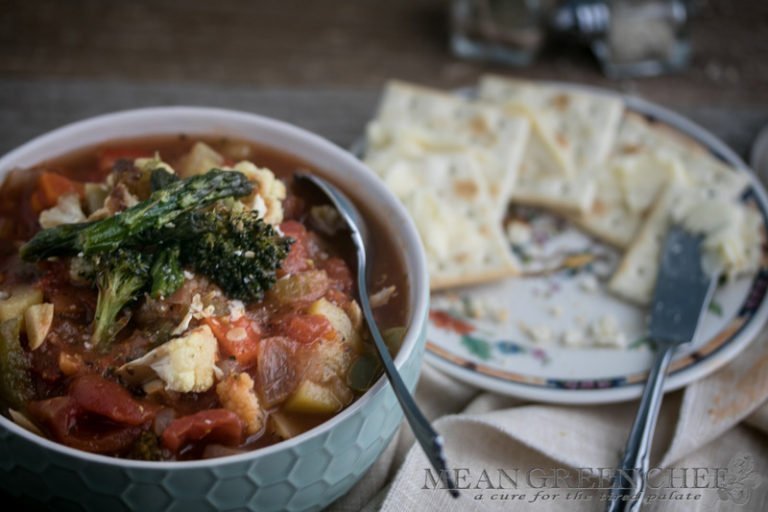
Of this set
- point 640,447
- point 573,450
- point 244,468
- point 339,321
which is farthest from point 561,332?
point 244,468

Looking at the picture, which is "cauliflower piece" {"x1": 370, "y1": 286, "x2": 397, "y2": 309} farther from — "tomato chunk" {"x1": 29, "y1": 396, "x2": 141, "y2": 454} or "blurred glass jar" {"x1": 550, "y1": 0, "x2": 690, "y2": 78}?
"blurred glass jar" {"x1": 550, "y1": 0, "x2": 690, "y2": 78}

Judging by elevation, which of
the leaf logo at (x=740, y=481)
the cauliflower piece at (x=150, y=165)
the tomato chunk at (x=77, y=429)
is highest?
the cauliflower piece at (x=150, y=165)

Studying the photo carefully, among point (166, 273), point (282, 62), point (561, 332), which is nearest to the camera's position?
point (166, 273)

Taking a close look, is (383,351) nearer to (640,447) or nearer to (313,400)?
(313,400)

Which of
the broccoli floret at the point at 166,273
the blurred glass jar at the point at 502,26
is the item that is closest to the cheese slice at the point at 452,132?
the blurred glass jar at the point at 502,26

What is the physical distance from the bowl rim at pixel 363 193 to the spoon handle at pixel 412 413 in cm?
5

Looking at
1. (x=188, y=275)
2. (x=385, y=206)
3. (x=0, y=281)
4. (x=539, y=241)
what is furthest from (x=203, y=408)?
(x=539, y=241)

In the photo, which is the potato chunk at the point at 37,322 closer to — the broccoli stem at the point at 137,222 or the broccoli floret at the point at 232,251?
the broccoli stem at the point at 137,222

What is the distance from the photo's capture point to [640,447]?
289 cm

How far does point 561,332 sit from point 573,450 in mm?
605

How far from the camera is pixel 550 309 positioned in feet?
11.8

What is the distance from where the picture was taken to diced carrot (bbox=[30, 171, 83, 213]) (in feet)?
9.05

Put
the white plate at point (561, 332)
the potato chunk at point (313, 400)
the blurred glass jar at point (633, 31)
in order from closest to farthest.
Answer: the potato chunk at point (313, 400) → the white plate at point (561, 332) → the blurred glass jar at point (633, 31)

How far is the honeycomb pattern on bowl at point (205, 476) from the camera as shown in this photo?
2.16 meters
